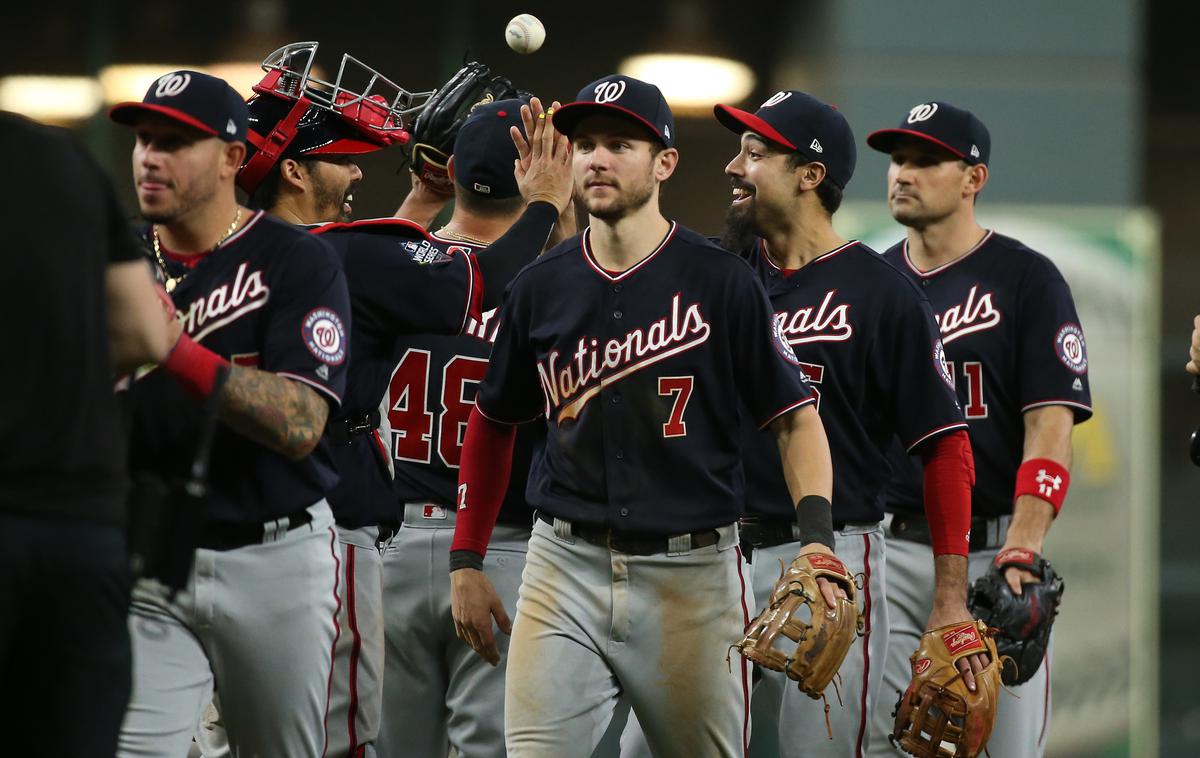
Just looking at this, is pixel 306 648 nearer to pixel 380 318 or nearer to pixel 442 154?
pixel 380 318

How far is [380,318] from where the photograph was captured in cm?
440

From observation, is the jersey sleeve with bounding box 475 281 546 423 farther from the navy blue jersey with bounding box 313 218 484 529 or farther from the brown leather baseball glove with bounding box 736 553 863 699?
the brown leather baseball glove with bounding box 736 553 863 699

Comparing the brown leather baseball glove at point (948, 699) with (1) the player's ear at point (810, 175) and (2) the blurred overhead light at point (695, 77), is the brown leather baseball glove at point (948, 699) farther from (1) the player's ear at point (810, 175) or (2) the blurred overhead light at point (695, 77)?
(2) the blurred overhead light at point (695, 77)

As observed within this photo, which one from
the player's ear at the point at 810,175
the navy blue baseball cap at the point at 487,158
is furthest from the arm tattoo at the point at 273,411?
the player's ear at the point at 810,175

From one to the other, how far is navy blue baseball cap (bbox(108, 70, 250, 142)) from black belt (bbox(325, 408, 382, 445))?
99cm

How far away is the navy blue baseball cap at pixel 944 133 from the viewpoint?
5.50 m

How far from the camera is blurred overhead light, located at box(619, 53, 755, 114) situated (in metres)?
9.44

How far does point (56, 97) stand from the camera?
9.45 m

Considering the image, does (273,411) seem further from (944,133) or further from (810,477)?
(944,133)

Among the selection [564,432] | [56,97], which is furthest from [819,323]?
[56,97]

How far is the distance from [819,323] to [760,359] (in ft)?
2.34

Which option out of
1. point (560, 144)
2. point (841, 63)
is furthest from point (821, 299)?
point (841, 63)

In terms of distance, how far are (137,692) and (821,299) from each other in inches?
89.9

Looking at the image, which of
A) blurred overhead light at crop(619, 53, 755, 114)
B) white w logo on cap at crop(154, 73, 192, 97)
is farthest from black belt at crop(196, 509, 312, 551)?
blurred overhead light at crop(619, 53, 755, 114)
